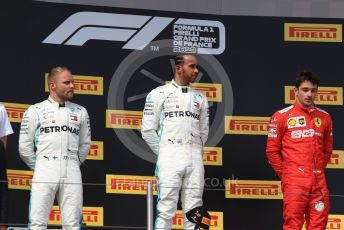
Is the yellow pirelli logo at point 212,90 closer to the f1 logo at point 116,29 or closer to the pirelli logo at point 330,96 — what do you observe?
the f1 logo at point 116,29

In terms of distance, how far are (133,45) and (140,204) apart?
3.35 ft

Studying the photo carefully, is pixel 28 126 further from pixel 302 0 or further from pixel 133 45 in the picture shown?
pixel 302 0

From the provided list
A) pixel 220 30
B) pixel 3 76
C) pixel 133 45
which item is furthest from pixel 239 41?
pixel 3 76

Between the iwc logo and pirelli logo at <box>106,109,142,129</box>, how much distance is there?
25 millimetres

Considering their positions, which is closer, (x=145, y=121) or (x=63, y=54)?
(x=145, y=121)

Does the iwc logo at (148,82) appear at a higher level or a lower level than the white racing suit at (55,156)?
higher

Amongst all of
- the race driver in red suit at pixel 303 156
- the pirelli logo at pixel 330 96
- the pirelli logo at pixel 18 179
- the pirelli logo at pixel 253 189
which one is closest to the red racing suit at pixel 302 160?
the race driver in red suit at pixel 303 156

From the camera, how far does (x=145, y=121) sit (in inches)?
209

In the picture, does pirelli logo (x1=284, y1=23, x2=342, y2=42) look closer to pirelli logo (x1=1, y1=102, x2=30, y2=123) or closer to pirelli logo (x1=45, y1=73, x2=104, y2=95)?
pirelli logo (x1=45, y1=73, x2=104, y2=95)

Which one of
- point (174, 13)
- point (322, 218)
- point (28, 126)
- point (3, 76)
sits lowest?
point (322, 218)

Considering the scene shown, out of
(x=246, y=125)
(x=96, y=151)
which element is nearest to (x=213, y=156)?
(x=246, y=125)

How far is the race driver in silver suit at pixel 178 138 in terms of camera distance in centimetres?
504

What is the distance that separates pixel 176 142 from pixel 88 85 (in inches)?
45.5

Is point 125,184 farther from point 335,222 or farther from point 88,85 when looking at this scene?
point 335,222
